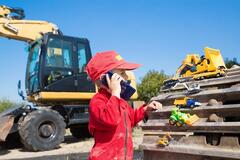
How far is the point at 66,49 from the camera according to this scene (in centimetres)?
1247

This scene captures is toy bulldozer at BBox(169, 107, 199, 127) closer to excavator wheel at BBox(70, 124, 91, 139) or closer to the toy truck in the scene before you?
the toy truck

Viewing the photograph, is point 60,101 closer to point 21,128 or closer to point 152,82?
point 21,128

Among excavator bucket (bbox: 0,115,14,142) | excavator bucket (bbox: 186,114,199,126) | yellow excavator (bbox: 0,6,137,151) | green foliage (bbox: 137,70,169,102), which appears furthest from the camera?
green foliage (bbox: 137,70,169,102)

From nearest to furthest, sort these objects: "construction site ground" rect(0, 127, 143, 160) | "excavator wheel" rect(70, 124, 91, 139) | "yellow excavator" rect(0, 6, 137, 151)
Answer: "construction site ground" rect(0, 127, 143, 160)
"yellow excavator" rect(0, 6, 137, 151)
"excavator wheel" rect(70, 124, 91, 139)

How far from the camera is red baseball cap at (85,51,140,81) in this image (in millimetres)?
3334

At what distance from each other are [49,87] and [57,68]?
63 cm

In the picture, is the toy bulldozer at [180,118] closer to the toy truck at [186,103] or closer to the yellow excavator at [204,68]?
the toy truck at [186,103]

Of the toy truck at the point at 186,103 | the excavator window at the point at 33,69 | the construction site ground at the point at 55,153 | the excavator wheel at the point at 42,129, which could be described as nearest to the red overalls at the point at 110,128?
the toy truck at the point at 186,103

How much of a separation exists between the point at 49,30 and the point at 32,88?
7.99ft

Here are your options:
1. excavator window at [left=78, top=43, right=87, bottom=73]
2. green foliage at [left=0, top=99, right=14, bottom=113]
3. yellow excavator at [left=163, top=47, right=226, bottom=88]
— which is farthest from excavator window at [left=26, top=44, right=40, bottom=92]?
green foliage at [left=0, top=99, right=14, bottom=113]

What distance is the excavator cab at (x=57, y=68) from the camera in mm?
12008

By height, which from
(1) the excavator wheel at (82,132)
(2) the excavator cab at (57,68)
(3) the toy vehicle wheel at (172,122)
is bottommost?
(1) the excavator wheel at (82,132)

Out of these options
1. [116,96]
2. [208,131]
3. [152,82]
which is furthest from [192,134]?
[152,82]

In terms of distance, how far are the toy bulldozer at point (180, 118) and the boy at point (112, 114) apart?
0.67 meters
